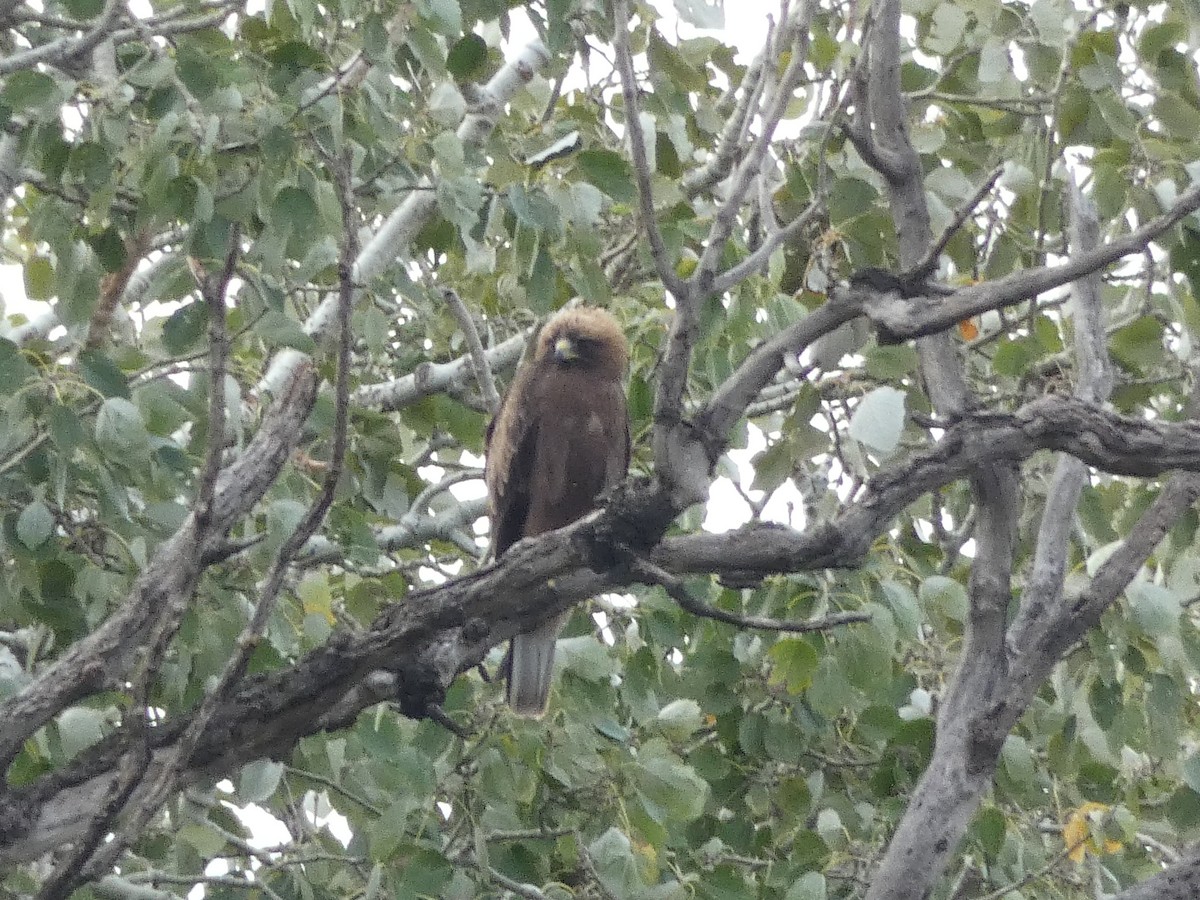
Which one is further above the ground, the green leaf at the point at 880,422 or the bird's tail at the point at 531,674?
the green leaf at the point at 880,422

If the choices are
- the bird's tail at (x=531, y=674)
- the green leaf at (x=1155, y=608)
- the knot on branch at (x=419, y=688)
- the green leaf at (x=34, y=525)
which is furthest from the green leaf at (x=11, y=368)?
the green leaf at (x=1155, y=608)

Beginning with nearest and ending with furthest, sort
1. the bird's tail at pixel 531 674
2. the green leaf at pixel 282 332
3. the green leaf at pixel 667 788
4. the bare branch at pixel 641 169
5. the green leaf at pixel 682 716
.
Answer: the bare branch at pixel 641 169 → the green leaf at pixel 282 332 → the green leaf at pixel 667 788 → the green leaf at pixel 682 716 → the bird's tail at pixel 531 674

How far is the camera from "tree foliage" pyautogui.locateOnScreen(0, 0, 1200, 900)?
112 inches

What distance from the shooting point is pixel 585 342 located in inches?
198

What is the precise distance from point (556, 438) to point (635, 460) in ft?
0.94

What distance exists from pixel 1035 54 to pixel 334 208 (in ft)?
6.16

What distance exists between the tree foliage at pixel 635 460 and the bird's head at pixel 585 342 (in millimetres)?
268

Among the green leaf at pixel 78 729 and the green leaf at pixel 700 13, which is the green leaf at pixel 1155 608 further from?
the green leaf at pixel 78 729

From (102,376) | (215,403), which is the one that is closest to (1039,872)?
(215,403)

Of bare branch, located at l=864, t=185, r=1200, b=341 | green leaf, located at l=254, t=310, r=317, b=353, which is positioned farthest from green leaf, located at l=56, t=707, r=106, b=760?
bare branch, located at l=864, t=185, r=1200, b=341

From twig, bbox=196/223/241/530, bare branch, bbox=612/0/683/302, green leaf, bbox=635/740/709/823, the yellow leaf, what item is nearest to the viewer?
twig, bbox=196/223/241/530

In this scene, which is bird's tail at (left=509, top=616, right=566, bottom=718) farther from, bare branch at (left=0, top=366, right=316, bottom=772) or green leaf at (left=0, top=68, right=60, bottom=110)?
green leaf at (left=0, top=68, right=60, bottom=110)

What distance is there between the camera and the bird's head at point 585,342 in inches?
196

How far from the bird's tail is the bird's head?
40.9 inches
